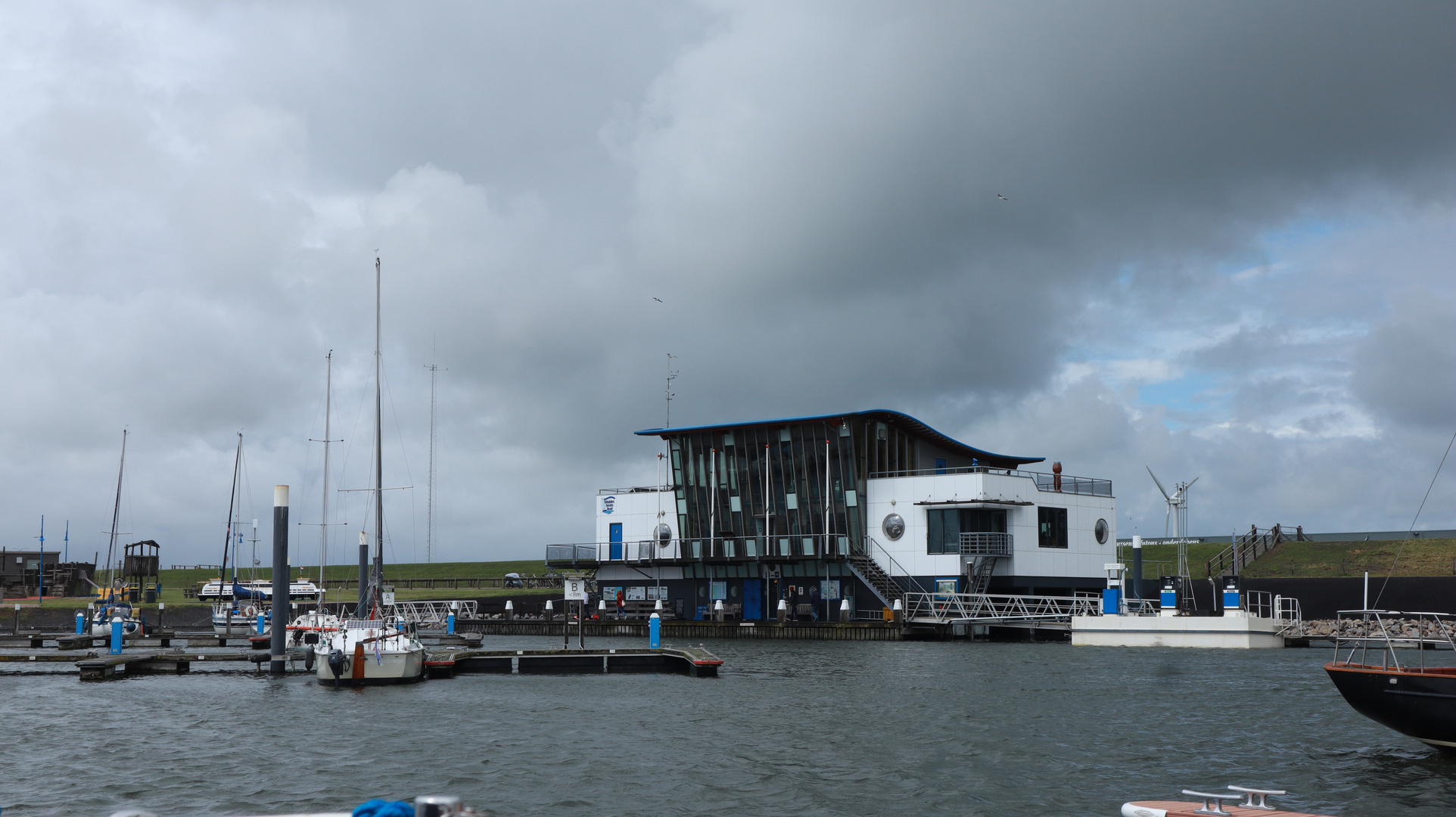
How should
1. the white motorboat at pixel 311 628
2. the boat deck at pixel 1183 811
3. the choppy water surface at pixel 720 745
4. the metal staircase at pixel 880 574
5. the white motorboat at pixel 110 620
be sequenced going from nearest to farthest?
the boat deck at pixel 1183 811, the choppy water surface at pixel 720 745, the white motorboat at pixel 311 628, the white motorboat at pixel 110 620, the metal staircase at pixel 880 574

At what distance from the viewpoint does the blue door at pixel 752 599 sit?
73188 mm

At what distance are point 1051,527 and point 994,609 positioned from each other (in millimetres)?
9347

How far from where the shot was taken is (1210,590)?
2911 inches

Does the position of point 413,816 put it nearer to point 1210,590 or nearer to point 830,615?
point 830,615

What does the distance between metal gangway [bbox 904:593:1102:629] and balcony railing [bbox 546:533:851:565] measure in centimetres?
560

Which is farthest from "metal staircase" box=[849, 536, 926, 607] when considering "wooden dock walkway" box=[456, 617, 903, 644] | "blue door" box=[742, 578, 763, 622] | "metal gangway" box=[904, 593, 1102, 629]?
"blue door" box=[742, 578, 763, 622]

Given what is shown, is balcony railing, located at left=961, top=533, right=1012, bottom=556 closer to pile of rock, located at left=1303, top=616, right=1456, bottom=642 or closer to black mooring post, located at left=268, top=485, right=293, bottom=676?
pile of rock, located at left=1303, top=616, right=1456, bottom=642

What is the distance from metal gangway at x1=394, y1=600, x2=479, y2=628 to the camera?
73.2 metres

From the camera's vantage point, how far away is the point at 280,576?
41.2 metres

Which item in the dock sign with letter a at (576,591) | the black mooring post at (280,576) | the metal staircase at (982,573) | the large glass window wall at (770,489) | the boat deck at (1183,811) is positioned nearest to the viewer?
the boat deck at (1183,811)

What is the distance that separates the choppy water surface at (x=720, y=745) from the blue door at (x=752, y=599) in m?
31.5

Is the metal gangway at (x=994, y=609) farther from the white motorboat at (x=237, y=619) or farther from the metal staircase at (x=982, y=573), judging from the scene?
the white motorboat at (x=237, y=619)

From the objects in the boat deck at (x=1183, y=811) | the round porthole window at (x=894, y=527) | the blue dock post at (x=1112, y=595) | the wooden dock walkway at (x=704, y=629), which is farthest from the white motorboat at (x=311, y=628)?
the boat deck at (x=1183, y=811)

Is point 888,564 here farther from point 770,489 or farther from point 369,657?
point 369,657
